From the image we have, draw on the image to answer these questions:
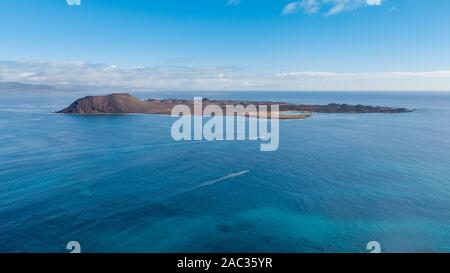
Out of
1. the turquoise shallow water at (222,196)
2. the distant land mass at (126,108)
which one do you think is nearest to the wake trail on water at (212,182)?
the turquoise shallow water at (222,196)

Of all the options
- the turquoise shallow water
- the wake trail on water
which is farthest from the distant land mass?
the wake trail on water

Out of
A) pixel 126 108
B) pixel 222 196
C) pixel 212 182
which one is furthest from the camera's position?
pixel 126 108

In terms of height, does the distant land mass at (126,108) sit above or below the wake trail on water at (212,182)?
above

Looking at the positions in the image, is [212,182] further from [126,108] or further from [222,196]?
[126,108]

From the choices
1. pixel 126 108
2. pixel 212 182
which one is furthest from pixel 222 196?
pixel 126 108

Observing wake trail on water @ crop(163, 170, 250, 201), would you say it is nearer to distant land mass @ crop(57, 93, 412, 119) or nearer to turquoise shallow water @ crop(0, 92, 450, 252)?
turquoise shallow water @ crop(0, 92, 450, 252)

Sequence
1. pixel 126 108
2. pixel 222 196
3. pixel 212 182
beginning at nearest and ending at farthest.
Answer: pixel 222 196 → pixel 212 182 → pixel 126 108

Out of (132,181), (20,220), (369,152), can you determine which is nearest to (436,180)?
(369,152)

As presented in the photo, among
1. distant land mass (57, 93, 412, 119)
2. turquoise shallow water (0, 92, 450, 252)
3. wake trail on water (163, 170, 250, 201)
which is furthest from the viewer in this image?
distant land mass (57, 93, 412, 119)

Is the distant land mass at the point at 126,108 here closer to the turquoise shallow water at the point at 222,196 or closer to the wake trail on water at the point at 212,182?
the turquoise shallow water at the point at 222,196
